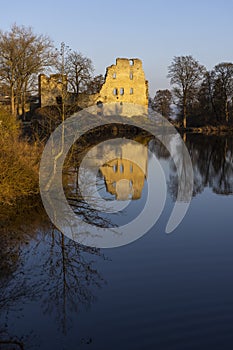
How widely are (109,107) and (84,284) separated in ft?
126

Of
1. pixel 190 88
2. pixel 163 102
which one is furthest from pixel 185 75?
pixel 163 102

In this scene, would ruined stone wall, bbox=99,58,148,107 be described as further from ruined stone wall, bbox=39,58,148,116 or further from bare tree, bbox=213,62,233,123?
bare tree, bbox=213,62,233,123

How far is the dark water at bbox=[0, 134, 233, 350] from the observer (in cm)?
455

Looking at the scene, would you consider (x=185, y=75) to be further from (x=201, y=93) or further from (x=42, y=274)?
(x=42, y=274)

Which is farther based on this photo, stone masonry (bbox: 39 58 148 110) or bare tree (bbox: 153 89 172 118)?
bare tree (bbox: 153 89 172 118)

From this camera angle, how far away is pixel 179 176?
16.7 m

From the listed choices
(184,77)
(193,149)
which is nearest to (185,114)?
(184,77)

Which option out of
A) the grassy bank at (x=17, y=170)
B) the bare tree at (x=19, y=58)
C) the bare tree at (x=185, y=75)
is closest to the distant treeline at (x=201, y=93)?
the bare tree at (x=185, y=75)

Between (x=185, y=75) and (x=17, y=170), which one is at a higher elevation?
(x=185, y=75)

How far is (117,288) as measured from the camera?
5.79m

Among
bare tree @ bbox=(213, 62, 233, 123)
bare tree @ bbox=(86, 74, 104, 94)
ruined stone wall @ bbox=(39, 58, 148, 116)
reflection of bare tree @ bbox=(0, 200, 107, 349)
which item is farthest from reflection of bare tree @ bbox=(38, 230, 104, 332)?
bare tree @ bbox=(213, 62, 233, 123)

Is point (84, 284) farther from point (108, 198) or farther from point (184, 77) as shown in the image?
point (184, 77)

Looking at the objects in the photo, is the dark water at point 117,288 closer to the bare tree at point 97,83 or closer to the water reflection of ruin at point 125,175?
the water reflection of ruin at point 125,175

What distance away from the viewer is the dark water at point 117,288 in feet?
14.9
